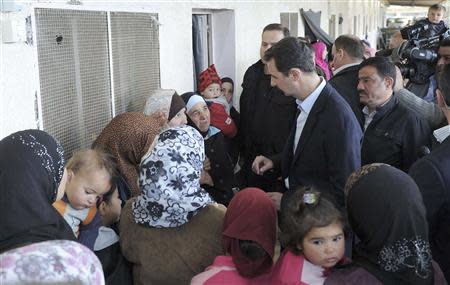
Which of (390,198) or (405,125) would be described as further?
(405,125)

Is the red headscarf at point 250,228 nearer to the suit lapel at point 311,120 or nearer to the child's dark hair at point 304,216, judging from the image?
the child's dark hair at point 304,216

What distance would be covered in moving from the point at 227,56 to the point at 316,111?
3.01 m

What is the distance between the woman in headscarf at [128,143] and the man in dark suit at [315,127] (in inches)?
30.2

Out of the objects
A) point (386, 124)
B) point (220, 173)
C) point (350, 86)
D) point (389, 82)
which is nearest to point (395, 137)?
point (386, 124)

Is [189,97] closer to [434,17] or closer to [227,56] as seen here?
[227,56]

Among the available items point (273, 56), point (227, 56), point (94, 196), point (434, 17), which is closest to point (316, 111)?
point (273, 56)

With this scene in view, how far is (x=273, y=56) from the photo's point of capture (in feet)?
8.30

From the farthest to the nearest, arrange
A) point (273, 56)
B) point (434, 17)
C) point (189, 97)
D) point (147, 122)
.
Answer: point (434, 17), point (189, 97), point (147, 122), point (273, 56)

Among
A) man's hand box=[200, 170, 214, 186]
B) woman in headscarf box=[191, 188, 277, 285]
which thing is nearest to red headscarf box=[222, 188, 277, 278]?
woman in headscarf box=[191, 188, 277, 285]

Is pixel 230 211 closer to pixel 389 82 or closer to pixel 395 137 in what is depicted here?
pixel 395 137

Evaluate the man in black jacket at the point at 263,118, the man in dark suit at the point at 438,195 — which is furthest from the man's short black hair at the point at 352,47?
the man in dark suit at the point at 438,195

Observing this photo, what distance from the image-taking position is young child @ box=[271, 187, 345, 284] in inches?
71.7

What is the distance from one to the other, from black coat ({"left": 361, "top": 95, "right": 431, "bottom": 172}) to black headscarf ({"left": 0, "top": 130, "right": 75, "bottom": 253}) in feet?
6.18

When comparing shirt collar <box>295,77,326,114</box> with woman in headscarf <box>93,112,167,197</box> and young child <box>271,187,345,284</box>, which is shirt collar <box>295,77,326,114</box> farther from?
woman in headscarf <box>93,112,167,197</box>
